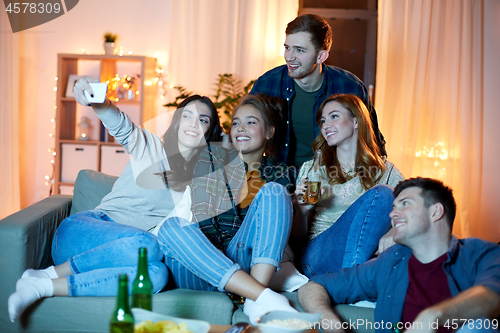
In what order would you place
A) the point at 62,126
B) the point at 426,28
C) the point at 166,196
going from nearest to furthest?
the point at 166,196 < the point at 426,28 < the point at 62,126

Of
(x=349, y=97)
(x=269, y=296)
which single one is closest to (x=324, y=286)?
(x=269, y=296)

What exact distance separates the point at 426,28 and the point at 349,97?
8.76ft

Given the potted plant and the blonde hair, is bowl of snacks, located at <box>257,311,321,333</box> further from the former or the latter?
the potted plant

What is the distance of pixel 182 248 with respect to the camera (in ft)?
4.91

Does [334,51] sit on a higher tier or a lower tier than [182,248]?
higher

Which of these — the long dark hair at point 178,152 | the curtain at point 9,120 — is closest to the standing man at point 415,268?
the long dark hair at point 178,152

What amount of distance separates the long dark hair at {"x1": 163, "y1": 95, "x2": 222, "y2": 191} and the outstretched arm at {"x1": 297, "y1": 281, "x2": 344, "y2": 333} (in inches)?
27.6

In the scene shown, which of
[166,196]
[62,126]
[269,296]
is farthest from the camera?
[62,126]

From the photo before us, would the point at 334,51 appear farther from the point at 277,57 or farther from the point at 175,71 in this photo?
the point at 175,71

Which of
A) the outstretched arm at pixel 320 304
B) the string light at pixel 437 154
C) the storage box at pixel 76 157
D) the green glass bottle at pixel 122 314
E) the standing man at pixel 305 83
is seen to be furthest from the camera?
the storage box at pixel 76 157

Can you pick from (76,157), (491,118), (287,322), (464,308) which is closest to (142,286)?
(287,322)

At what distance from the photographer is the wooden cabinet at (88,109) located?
14.3ft

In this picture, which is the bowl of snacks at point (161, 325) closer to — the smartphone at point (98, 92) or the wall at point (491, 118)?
the smartphone at point (98, 92)

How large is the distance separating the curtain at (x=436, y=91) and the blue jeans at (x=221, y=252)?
311 centimetres
